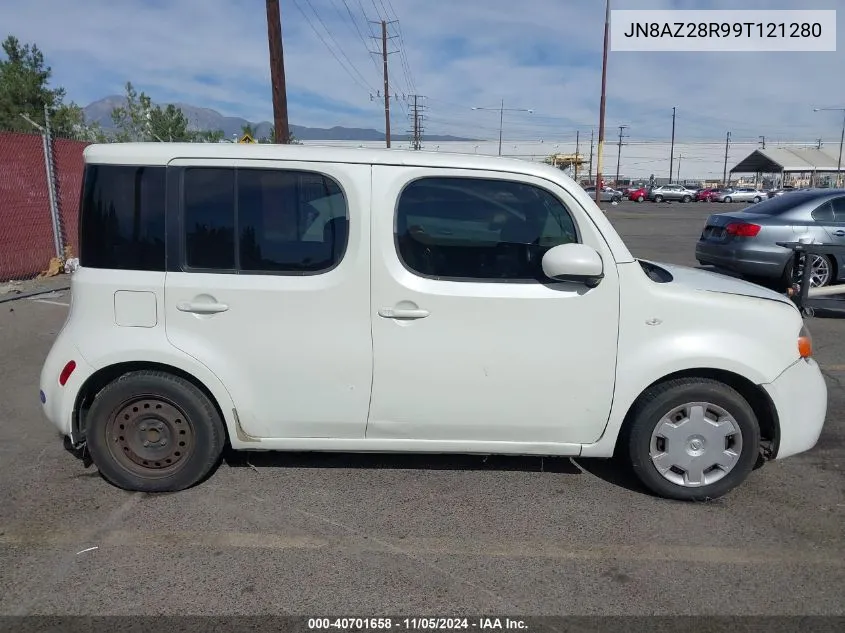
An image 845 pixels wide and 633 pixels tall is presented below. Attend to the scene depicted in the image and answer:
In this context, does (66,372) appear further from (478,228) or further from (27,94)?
(27,94)

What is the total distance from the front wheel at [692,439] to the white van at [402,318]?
0.4 inches

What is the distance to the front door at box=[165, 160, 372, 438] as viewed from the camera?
10.8 feet

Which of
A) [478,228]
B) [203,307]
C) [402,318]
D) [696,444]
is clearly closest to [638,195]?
[696,444]

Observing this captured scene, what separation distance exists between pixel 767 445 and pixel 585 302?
1.40 meters

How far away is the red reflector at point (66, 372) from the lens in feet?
11.1

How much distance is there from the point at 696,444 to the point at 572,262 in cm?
118

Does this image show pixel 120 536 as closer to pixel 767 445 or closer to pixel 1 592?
pixel 1 592

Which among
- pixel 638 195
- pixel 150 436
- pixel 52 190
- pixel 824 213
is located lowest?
pixel 150 436

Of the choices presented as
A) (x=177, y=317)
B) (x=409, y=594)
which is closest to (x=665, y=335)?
(x=409, y=594)

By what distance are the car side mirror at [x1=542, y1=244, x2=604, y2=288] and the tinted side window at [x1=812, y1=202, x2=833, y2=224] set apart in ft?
24.2

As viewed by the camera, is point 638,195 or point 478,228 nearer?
point 478,228

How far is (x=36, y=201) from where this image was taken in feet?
34.1

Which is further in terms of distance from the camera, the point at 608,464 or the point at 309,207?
the point at 608,464

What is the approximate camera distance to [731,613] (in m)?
2.62
